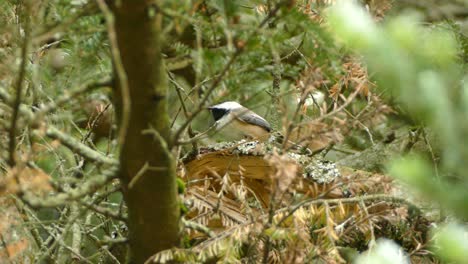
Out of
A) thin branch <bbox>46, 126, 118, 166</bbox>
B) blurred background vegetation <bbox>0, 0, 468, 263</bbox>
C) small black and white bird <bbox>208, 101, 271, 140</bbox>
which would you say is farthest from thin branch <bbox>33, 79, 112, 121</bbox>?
small black and white bird <bbox>208, 101, 271, 140</bbox>

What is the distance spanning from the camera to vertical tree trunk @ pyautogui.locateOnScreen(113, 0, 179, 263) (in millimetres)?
1031

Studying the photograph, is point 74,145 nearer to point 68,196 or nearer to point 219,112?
point 68,196

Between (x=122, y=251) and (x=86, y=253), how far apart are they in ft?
1.94

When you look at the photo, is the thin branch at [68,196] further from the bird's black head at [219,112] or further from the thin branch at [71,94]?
the bird's black head at [219,112]

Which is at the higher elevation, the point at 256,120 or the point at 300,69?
the point at 300,69

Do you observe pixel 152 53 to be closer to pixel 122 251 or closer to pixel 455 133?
pixel 455 133

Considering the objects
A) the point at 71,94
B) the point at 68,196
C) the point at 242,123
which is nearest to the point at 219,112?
the point at 242,123

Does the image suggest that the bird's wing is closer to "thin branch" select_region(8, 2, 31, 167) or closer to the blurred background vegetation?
the blurred background vegetation

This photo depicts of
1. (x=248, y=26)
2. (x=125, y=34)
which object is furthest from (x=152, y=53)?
(x=248, y=26)

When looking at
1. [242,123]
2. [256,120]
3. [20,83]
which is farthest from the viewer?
[242,123]

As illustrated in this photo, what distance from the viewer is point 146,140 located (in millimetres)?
1146

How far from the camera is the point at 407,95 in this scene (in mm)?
768

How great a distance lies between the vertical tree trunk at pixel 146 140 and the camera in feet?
3.38

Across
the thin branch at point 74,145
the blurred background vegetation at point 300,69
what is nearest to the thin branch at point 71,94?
the blurred background vegetation at point 300,69
